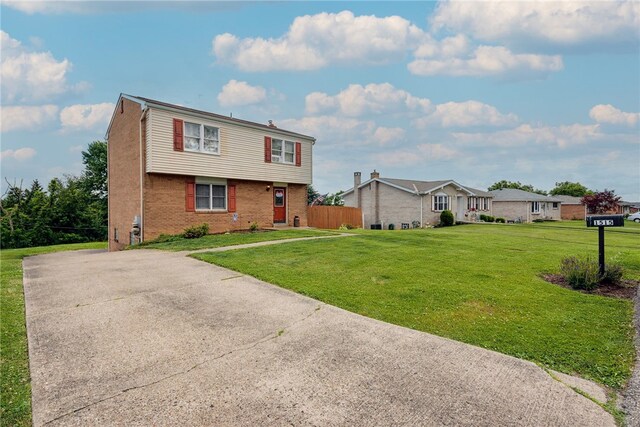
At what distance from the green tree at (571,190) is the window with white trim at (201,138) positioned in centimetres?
6889

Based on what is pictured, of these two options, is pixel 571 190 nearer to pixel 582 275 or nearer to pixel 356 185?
pixel 356 185

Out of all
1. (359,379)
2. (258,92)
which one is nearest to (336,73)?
(258,92)

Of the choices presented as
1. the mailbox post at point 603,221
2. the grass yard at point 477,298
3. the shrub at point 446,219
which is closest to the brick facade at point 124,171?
the grass yard at point 477,298

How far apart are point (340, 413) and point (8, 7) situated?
38.1ft

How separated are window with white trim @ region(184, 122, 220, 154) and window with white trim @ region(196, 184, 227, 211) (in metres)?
1.74

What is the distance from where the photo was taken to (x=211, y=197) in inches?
661

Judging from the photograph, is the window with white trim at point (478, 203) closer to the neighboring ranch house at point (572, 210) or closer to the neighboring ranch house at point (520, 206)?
the neighboring ranch house at point (520, 206)

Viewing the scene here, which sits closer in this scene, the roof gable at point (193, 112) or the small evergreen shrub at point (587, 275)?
the small evergreen shrub at point (587, 275)

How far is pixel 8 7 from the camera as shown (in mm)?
8352

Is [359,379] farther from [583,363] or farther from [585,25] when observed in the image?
[585,25]

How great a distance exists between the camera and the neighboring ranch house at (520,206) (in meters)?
38.7

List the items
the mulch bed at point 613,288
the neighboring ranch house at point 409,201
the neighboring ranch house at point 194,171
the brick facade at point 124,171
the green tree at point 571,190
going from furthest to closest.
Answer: the green tree at point 571,190
the neighboring ranch house at point 409,201
the brick facade at point 124,171
the neighboring ranch house at point 194,171
the mulch bed at point 613,288

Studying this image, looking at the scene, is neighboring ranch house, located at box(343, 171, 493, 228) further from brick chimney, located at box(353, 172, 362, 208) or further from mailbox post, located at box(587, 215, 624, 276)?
mailbox post, located at box(587, 215, 624, 276)

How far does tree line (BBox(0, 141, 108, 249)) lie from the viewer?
30.0 meters
